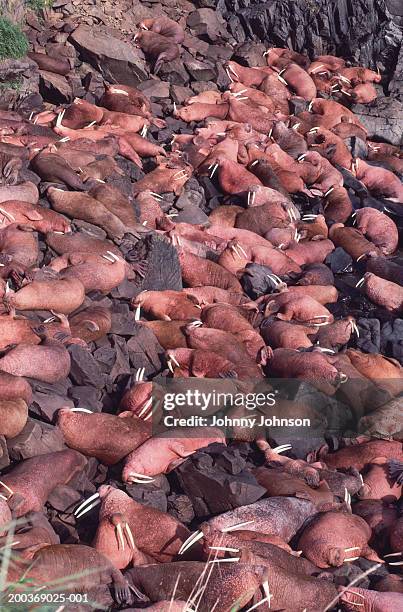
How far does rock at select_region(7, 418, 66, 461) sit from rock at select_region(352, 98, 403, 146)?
10.2 meters

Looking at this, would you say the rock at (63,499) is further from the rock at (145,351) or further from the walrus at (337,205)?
the walrus at (337,205)

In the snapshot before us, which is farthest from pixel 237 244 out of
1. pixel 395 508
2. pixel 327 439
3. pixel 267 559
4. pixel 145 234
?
pixel 267 559

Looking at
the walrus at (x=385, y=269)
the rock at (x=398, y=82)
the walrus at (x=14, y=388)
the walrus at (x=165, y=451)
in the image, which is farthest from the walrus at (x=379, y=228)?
the walrus at (x=14, y=388)

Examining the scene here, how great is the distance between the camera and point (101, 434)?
20.0ft

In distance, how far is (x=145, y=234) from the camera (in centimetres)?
902

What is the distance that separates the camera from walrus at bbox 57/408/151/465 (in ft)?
19.9

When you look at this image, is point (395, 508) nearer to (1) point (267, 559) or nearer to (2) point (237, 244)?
(1) point (267, 559)

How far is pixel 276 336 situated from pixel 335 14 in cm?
1016

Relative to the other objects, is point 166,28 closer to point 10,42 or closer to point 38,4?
point 38,4

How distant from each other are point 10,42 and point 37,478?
7.92 m

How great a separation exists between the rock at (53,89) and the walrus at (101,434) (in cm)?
708

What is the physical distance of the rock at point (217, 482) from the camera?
5848 mm

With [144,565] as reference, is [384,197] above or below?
below

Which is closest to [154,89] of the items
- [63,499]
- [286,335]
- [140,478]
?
[286,335]
